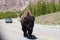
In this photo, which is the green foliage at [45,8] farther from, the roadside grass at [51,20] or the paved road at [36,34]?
the paved road at [36,34]

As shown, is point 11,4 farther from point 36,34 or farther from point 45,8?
point 36,34

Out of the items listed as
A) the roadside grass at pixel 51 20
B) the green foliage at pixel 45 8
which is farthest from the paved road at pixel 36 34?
the green foliage at pixel 45 8

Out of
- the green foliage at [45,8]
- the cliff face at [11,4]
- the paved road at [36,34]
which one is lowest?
the cliff face at [11,4]

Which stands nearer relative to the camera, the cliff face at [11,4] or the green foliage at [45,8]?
the green foliage at [45,8]

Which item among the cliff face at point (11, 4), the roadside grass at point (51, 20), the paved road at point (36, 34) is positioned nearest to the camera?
the paved road at point (36, 34)

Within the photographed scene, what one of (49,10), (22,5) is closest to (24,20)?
(49,10)

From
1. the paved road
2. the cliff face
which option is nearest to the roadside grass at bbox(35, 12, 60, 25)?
the paved road

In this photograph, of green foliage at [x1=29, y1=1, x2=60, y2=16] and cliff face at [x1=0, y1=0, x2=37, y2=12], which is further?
cliff face at [x1=0, y1=0, x2=37, y2=12]

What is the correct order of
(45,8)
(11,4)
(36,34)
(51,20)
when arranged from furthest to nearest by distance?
(11,4)
(45,8)
(51,20)
(36,34)

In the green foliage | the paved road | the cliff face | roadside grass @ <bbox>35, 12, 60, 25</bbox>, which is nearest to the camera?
the paved road

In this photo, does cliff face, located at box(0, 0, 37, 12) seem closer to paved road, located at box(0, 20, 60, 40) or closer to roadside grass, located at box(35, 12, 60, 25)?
roadside grass, located at box(35, 12, 60, 25)

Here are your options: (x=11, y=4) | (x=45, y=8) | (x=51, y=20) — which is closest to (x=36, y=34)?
(x=51, y=20)

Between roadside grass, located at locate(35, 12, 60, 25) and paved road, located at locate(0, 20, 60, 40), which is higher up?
paved road, located at locate(0, 20, 60, 40)

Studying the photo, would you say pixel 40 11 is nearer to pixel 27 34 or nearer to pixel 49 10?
pixel 49 10
